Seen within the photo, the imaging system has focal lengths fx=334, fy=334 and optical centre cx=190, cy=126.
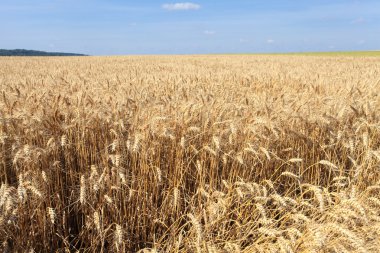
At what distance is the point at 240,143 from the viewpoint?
9.36 feet

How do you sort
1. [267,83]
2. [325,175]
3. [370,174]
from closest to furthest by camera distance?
[370,174]
[325,175]
[267,83]

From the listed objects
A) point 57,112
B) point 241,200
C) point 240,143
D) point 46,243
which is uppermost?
point 57,112

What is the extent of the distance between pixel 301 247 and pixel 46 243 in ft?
5.50

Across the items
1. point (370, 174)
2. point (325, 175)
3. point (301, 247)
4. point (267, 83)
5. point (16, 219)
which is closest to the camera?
point (301, 247)

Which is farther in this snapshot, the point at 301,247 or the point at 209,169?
the point at 209,169

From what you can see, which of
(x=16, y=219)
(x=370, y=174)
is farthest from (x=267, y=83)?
(x=16, y=219)

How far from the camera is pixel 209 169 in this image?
2857 millimetres

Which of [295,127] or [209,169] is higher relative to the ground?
[295,127]

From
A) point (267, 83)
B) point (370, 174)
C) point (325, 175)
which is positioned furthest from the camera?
point (267, 83)

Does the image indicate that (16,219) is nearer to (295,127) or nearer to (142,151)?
(142,151)

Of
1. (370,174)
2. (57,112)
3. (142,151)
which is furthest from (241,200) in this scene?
(57,112)

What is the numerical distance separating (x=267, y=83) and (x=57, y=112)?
14.9 feet

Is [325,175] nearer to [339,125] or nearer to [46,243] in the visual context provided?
[339,125]

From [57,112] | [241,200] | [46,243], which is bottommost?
[46,243]
